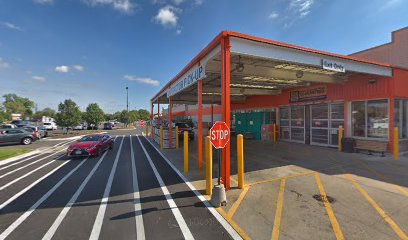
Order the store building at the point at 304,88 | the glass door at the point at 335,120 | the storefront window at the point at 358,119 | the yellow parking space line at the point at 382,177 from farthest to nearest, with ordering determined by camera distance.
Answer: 1. the glass door at the point at 335,120
2. the storefront window at the point at 358,119
3. the store building at the point at 304,88
4. the yellow parking space line at the point at 382,177

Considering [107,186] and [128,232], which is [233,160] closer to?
[107,186]

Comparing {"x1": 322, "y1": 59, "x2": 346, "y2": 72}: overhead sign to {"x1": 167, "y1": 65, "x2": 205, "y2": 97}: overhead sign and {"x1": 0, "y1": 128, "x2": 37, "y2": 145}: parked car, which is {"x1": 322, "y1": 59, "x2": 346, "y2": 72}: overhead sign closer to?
{"x1": 167, "y1": 65, "x2": 205, "y2": 97}: overhead sign

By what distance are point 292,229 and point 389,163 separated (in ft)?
26.7

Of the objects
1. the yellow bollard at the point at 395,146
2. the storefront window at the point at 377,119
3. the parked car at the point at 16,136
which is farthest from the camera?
the parked car at the point at 16,136

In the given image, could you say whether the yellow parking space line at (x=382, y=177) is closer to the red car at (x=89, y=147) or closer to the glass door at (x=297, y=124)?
the glass door at (x=297, y=124)

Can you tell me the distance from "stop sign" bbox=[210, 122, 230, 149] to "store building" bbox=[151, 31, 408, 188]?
57 cm

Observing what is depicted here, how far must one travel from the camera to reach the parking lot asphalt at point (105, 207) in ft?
12.9

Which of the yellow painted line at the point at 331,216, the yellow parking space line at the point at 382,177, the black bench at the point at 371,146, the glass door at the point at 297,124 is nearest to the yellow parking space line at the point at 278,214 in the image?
the yellow painted line at the point at 331,216

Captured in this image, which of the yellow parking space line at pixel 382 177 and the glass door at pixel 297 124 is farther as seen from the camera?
the glass door at pixel 297 124

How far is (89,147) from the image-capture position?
11250 mm

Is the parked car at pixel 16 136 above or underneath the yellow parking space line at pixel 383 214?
above

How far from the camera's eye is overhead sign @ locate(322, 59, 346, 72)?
8.20 meters

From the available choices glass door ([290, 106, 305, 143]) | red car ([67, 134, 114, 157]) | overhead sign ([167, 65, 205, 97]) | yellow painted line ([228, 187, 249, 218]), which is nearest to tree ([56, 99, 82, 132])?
red car ([67, 134, 114, 157])

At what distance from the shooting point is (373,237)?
12.0 ft
